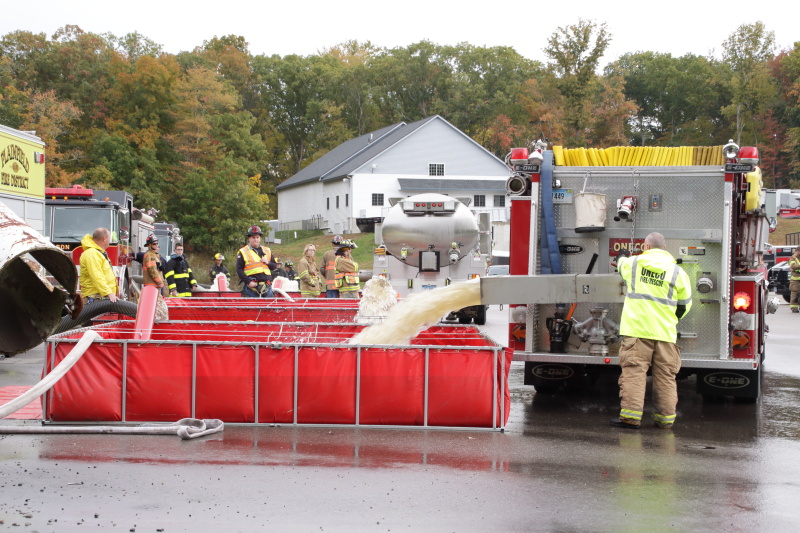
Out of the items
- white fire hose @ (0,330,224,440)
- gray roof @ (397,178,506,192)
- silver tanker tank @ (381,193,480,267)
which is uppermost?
gray roof @ (397,178,506,192)

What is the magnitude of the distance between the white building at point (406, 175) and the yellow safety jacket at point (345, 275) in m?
43.2

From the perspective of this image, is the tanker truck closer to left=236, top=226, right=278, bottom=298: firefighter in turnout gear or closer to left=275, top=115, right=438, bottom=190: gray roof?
left=236, top=226, right=278, bottom=298: firefighter in turnout gear

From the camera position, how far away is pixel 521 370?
44.0ft

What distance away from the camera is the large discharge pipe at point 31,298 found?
442cm

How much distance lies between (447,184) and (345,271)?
4707cm

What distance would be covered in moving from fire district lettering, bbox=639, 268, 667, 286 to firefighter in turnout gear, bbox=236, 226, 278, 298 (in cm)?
808

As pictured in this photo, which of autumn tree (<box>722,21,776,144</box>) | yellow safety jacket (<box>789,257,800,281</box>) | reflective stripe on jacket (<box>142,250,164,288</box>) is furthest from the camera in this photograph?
autumn tree (<box>722,21,776,144</box>)

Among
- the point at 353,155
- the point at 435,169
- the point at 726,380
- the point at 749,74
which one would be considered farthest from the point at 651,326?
the point at 749,74

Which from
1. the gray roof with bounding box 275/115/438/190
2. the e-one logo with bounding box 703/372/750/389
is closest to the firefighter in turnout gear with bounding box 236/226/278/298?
the e-one logo with bounding box 703/372/750/389

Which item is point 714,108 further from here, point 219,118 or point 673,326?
point 673,326

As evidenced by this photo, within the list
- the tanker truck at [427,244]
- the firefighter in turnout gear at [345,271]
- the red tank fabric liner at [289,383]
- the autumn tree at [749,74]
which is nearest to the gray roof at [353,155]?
the autumn tree at [749,74]

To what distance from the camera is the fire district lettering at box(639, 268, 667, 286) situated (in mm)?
8547

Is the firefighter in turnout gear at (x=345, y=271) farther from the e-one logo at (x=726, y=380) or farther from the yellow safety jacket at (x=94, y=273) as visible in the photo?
the e-one logo at (x=726, y=380)

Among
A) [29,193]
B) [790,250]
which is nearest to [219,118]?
[790,250]
